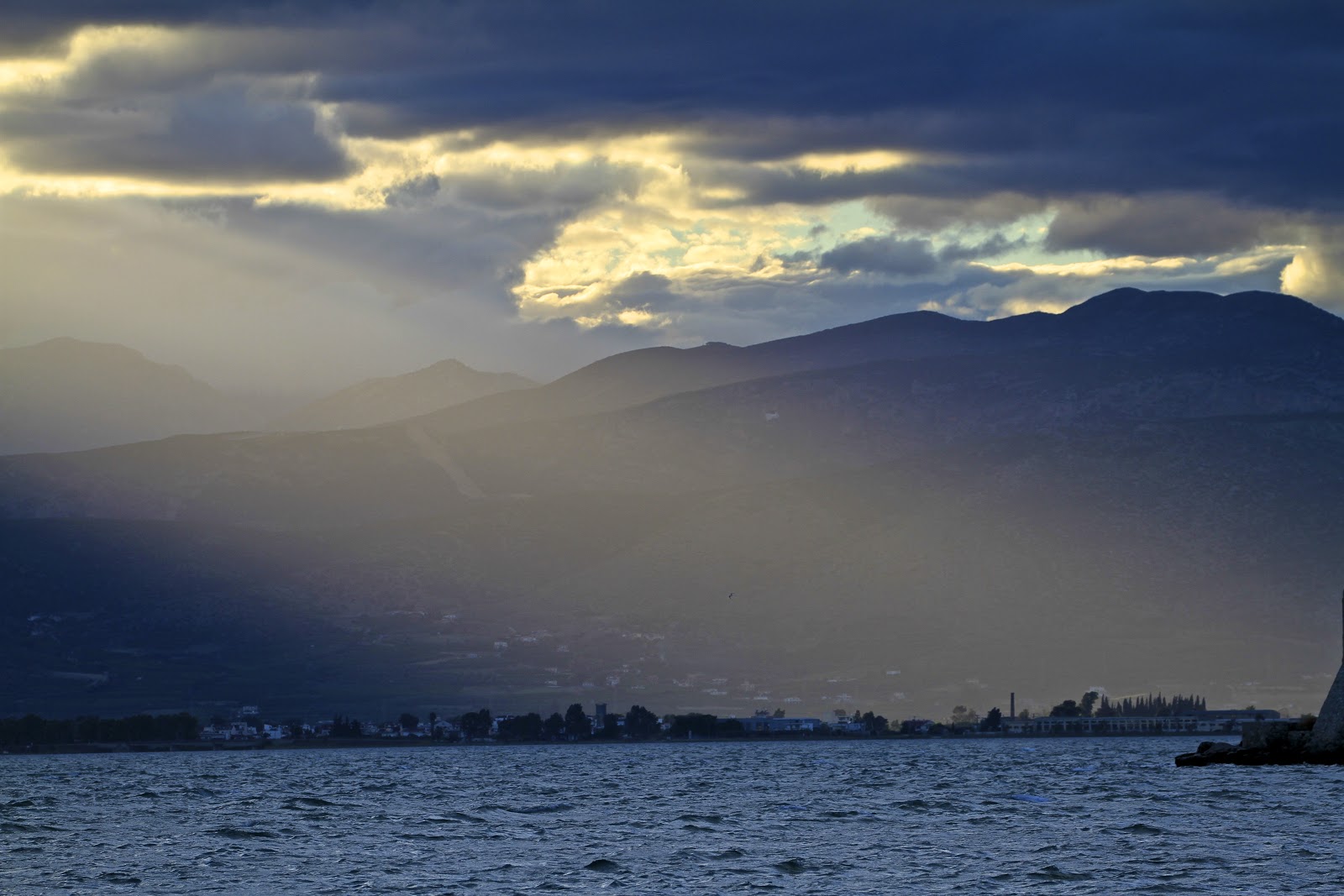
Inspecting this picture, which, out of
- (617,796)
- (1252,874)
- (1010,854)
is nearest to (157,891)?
(1010,854)

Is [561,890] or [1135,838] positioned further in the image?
[1135,838]

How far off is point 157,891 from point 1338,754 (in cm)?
13643

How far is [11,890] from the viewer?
10062 centimetres

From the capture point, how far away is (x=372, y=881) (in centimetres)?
10331

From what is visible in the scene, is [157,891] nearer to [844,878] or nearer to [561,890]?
[561,890]

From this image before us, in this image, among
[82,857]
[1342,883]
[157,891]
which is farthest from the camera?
[82,857]

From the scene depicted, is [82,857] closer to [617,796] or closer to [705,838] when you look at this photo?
[705,838]

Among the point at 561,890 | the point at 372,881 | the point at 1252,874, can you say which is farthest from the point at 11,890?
the point at 1252,874

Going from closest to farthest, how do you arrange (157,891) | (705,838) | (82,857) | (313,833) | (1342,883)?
1. (1342,883)
2. (157,891)
3. (82,857)
4. (705,838)
5. (313,833)

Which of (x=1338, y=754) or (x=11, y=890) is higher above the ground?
(x=1338, y=754)

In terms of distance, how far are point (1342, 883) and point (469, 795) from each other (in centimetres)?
11643

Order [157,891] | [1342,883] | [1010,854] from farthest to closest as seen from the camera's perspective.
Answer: [1010,854]
[157,891]
[1342,883]

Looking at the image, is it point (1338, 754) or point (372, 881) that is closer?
point (372, 881)

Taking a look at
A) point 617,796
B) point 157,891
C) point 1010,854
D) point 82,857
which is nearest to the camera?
point 157,891
